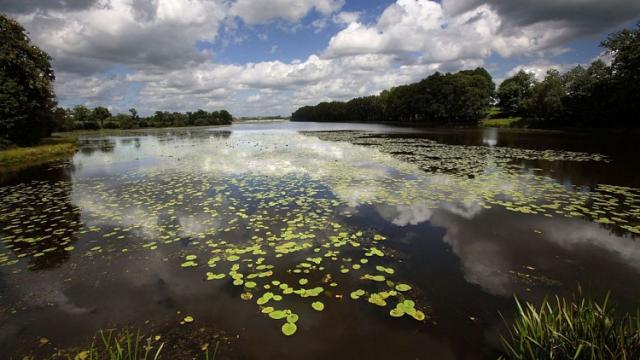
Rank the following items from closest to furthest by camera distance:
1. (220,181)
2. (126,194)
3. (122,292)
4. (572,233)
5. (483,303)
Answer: (483,303) → (122,292) → (572,233) → (126,194) → (220,181)

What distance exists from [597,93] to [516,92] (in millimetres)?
33510

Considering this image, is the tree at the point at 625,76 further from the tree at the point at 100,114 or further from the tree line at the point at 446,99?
the tree at the point at 100,114

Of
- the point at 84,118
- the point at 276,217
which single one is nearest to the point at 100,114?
the point at 84,118

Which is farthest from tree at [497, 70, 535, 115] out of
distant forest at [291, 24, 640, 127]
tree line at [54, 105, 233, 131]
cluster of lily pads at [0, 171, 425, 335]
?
tree line at [54, 105, 233, 131]

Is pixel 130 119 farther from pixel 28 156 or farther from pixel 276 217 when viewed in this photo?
pixel 276 217

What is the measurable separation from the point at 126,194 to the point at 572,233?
15.6 metres

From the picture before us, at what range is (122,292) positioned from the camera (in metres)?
5.61

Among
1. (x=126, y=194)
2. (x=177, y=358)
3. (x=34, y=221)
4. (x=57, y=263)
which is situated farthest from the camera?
(x=126, y=194)

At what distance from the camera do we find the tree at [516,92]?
7700cm

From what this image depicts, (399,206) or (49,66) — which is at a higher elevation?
(49,66)

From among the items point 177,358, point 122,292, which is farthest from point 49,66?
point 177,358

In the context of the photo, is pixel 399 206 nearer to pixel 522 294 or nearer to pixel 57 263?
pixel 522 294

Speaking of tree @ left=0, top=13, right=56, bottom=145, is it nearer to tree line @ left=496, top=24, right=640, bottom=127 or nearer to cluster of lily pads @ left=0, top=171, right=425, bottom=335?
cluster of lily pads @ left=0, top=171, right=425, bottom=335

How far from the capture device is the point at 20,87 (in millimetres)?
27906
